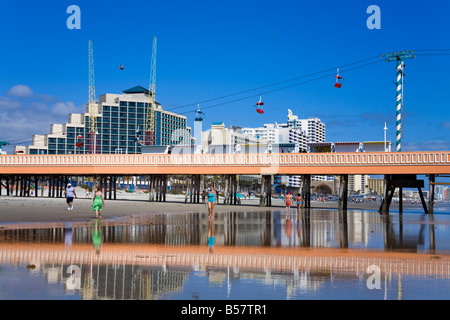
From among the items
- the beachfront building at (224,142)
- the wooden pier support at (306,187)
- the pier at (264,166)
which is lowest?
Answer: the wooden pier support at (306,187)

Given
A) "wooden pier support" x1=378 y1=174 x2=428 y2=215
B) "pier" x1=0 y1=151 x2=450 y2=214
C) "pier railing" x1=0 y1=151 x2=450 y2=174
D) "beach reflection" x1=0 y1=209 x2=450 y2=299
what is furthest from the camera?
"wooden pier support" x1=378 y1=174 x2=428 y2=215

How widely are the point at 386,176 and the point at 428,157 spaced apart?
4.63 metres

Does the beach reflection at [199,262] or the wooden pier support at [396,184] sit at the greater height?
the wooden pier support at [396,184]

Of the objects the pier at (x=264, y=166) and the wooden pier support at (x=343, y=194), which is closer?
the pier at (x=264, y=166)

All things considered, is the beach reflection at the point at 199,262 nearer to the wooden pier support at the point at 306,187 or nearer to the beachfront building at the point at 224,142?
the wooden pier support at the point at 306,187

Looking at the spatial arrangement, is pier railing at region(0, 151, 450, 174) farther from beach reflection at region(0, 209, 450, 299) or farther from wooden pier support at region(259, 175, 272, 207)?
beach reflection at region(0, 209, 450, 299)

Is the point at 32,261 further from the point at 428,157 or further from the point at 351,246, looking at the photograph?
the point at 428,157

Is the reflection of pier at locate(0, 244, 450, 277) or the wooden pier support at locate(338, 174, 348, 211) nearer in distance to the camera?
the reflection of pier at locate(0, 244, 450, 277)

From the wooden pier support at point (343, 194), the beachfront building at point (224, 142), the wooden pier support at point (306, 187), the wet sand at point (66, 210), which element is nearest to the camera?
the wet sand at point (66, 210)

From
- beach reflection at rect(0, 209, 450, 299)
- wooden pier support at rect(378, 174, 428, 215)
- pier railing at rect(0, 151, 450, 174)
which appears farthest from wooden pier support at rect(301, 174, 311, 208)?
beach reflection at rect(0, 209, 450, 299)

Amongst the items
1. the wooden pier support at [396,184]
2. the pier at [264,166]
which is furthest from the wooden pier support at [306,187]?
the wooden pier support at [396,184]

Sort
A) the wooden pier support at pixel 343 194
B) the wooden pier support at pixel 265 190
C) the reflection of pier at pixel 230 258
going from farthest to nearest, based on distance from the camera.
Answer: the wooden pier support at pixel 265 190 → the wooden pier support at pixel 343 194 → the reflection of pier at pixel 230 258

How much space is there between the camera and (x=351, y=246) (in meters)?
13.2
